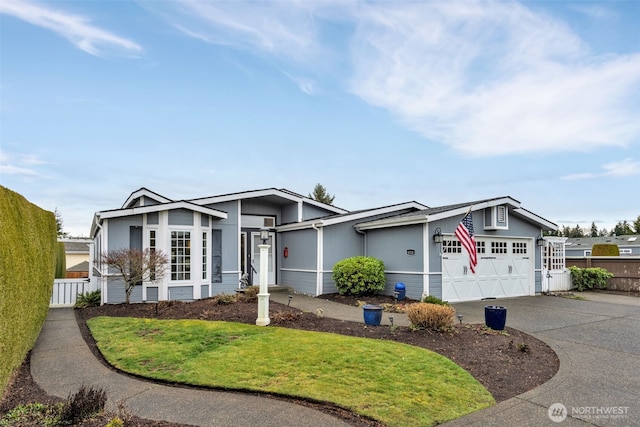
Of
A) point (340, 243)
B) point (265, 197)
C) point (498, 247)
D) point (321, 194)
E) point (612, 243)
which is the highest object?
point (321, 194)

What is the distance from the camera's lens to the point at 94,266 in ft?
41.7

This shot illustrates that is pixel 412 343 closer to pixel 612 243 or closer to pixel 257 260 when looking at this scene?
pixel 257 260

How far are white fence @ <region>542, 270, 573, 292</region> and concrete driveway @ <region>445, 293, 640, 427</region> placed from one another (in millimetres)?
4221

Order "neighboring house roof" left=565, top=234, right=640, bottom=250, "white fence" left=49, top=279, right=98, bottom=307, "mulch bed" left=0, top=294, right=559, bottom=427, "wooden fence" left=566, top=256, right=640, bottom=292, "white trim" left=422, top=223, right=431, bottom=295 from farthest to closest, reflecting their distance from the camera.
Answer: "neighboring house roof" left=565, top=234, right=640, bottom=250 → "wooden fence" left=566, top=256, right=640, bottom=292 → "white trim" left=422, top=223, right=431, bottom=295 → "white fence" left=49, top=279, right=98, bottom=307 → "mulch bed" left=0, top=294, right=559, bottom=427

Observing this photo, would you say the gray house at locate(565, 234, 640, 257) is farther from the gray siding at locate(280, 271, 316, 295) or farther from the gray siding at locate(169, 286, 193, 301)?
the gray siding at locate(169, 286, 193, 301)

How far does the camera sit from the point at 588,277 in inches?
669

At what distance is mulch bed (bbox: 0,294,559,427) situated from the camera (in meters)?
4.85

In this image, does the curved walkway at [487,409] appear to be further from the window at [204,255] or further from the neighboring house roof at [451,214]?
the neighboring house roof at [451,214]

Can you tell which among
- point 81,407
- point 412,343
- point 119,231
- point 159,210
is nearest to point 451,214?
point 412,343

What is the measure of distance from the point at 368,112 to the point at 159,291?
32.3 ft

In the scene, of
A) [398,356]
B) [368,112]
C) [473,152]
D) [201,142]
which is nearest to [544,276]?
[473,152]

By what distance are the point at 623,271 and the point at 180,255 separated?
59.2 ft

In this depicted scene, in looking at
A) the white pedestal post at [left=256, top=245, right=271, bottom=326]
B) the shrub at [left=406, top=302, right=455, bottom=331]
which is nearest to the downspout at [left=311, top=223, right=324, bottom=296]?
the white pedestal post at [left=256, top=245, right=271, bottom=326]

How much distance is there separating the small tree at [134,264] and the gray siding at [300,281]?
5243mm
